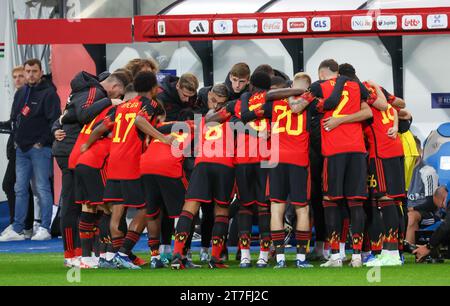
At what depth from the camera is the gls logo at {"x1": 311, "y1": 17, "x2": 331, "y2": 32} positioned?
1898 cm

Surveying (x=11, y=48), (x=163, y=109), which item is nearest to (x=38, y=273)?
(x=163, y=109)

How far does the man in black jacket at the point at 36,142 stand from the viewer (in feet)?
66.0

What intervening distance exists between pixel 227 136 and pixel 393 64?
537 centimetres

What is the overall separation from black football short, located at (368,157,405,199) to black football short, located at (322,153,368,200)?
397mm

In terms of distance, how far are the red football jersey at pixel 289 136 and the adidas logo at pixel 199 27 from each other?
5150 millimetres

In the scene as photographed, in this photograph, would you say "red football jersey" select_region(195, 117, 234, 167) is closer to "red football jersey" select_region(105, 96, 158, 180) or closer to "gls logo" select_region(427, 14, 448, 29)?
"red football jersey" select_region(105, 96, 158, 180)

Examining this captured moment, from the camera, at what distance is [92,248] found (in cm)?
1502

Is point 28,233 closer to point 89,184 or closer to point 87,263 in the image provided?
point 87,263

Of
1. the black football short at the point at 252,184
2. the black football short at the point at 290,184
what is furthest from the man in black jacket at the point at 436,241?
the black football short at the point at 252,184

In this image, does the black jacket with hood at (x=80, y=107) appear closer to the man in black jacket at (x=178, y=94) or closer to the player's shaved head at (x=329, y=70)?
the man in black jacket at (x=178, y=94)

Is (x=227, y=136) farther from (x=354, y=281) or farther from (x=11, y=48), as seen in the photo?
(x=11, y=48)

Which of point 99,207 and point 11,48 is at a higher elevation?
point 11,48

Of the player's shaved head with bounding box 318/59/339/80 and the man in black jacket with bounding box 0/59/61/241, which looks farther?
the man in black jacket with bounding box 0/59/61/241

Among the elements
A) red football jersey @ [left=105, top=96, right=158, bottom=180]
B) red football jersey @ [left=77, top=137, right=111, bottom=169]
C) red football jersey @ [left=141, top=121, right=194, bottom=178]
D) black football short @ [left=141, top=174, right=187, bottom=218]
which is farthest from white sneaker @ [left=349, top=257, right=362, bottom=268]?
red football jersey @ [left=77, top=137, right=111, bottom=169]
